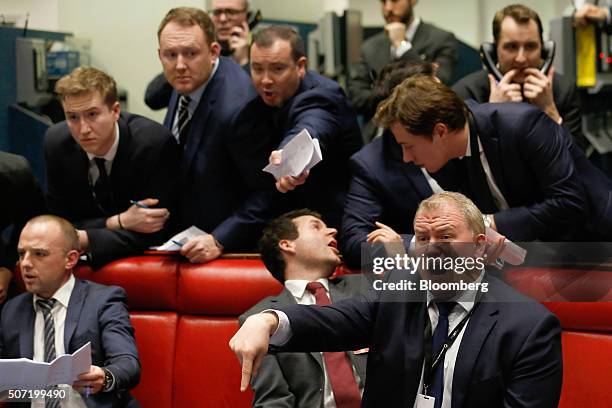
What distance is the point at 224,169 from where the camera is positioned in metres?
4.38

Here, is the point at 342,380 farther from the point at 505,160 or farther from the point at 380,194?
the point at 505,160

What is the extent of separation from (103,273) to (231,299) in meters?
0.57

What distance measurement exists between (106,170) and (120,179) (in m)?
0.07

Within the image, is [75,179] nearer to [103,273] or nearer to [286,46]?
[103,273]

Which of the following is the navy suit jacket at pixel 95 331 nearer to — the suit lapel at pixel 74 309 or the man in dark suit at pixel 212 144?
the suit lapel at pixel 74 309

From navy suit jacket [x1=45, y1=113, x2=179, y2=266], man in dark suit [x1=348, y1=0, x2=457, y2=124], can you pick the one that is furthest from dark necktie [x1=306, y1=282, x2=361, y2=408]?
man in dark suit [x1=348, y1=0, x2=457, y2=124]

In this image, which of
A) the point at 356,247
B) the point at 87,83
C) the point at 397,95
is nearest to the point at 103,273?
the point at 87,83

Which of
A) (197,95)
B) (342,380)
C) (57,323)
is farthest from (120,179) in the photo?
(342,380)

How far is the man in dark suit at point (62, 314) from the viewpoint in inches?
153

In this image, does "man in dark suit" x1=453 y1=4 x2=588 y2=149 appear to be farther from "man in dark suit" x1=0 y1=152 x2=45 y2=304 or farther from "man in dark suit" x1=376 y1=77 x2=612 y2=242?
"man in dark suit" x1=0 y1=152 x2=45 y2=304

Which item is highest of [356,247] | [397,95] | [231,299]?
[397,95]

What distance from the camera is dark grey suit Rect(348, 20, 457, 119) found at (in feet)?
18.9

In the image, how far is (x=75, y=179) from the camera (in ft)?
14.5

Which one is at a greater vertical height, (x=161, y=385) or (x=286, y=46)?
(x=286, y=46)
